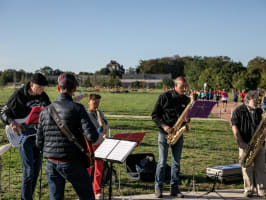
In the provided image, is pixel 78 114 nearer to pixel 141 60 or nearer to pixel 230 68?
pixel 230 68

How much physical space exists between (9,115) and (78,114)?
1841 millimetres

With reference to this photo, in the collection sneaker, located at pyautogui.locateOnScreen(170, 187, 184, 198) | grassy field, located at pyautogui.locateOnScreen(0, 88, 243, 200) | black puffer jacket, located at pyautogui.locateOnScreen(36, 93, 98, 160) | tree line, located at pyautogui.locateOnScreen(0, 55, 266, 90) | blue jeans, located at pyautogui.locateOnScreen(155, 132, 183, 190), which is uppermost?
tree line, located at pyautogui.locateOnScreen(0, 55, 266, 90)

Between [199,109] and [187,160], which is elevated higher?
[199,109]

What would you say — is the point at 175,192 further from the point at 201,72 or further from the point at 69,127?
the point at 201,72

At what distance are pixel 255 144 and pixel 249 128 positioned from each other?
31 centimetres

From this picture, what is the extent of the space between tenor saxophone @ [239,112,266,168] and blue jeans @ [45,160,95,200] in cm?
348

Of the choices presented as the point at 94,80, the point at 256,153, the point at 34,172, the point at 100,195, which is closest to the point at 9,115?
the point at 34,172

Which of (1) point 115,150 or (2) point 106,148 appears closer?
(1) point 115,150

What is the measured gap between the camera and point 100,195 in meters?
5.71

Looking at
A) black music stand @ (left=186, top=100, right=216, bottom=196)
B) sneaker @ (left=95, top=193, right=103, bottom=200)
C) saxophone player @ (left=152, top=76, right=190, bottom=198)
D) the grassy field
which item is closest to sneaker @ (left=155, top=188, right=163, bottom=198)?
saxophone player @ (left=152, top=76, right=190, bottom=198)

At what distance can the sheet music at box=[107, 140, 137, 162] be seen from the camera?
4.36 metres

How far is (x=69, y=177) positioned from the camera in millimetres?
3557

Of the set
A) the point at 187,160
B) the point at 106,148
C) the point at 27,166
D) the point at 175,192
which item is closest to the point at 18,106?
the point at 27,166

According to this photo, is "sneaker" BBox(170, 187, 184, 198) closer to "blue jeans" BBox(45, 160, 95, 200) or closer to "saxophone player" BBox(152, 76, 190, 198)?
"saxophone player" BBox(152, 76, 190, 198)
